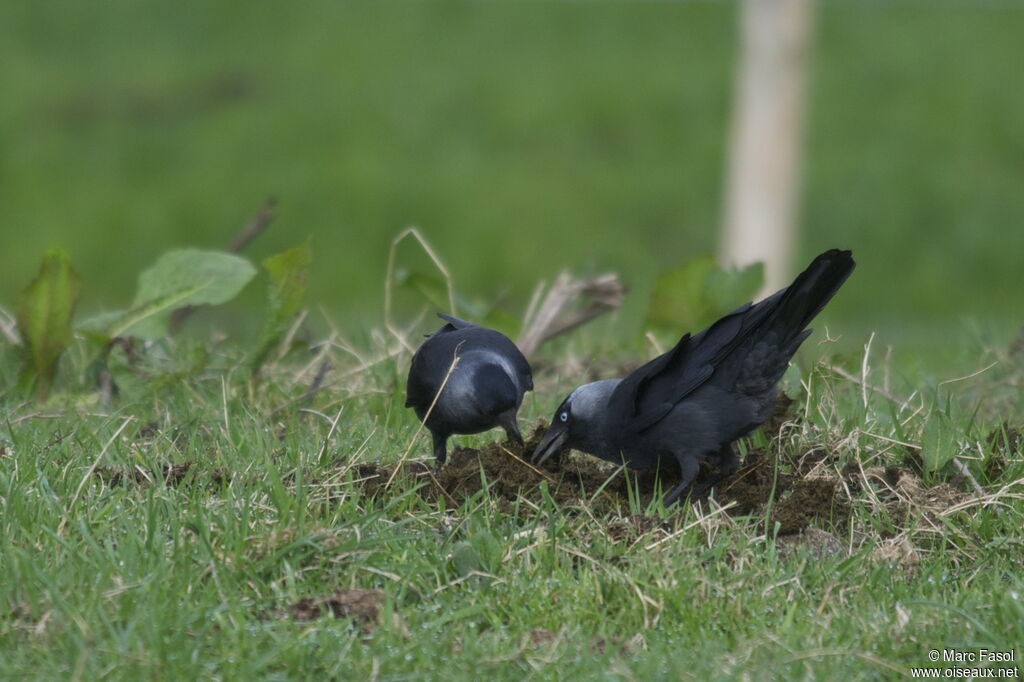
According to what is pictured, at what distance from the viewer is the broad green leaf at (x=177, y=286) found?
5008 mm

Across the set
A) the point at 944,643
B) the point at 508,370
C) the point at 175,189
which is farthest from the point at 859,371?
the point at 175,189

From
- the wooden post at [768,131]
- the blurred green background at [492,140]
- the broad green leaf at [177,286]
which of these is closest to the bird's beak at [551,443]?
the broad green leaf at [177,286]

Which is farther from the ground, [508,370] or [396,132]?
[508,370]

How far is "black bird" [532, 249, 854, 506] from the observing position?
4035mm

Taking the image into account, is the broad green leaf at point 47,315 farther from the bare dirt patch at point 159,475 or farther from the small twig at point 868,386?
the small twig at point 868,386

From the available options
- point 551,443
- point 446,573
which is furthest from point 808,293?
point 446,573

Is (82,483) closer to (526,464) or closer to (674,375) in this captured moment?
(526,464)

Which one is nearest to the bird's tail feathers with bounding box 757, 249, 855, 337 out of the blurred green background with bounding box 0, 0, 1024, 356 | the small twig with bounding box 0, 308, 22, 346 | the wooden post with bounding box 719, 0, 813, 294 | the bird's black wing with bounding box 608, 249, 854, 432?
the bird's black wing with bounding box 608, 249, 854, 432

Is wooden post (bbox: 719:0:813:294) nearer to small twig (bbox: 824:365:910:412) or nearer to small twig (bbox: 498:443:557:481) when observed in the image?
small twig (bbox: 824:365:910:412)

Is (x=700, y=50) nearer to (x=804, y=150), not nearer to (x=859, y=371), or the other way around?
(x=804, y=150)

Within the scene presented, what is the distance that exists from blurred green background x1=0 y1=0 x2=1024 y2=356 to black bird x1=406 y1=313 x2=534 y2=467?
8285mm

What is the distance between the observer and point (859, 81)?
18688mm

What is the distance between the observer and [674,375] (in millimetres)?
4172

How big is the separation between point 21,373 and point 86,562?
7.04ft
